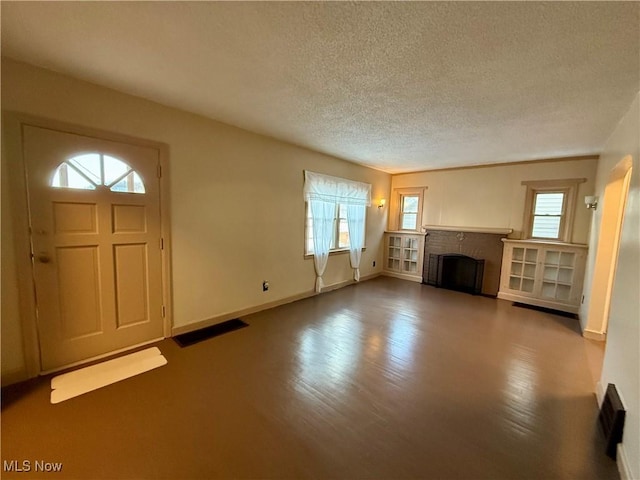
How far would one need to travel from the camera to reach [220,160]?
323 centimetres

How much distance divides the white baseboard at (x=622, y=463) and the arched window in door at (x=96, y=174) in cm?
397

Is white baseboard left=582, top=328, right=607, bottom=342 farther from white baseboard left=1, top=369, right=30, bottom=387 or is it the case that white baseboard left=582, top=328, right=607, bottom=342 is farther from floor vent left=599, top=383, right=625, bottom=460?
white baseboard left=1, top=369, right=30, bottom=387

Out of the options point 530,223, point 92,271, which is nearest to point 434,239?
point 530,223

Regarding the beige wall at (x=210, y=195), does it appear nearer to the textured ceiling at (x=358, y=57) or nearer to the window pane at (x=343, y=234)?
the textured ceiling at (x=358, y=57)

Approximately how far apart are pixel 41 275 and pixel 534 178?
653 cm

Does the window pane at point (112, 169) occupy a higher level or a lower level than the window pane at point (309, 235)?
higher

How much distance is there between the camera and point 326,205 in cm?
465

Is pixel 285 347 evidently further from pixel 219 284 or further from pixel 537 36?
pixel 537 36

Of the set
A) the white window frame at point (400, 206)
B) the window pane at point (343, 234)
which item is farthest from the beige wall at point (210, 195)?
the white window frame at point (400, 206)

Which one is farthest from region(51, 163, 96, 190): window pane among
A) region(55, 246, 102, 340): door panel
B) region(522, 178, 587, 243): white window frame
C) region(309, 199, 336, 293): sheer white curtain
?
region(522, 178, 587, 243): white window frame

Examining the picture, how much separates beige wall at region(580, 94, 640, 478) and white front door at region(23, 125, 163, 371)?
3.71m

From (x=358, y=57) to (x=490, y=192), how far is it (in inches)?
174

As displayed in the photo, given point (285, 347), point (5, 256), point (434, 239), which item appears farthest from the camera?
point (434, 239)

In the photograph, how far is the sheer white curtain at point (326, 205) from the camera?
4.42 metres
